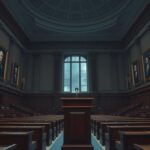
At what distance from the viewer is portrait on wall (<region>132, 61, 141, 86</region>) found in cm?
1437

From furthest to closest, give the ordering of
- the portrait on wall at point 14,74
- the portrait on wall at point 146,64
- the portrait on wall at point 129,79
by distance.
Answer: the portrait on wall at point 129,79
the portrait on wall at point 14,74
the portrait on wall at point 146,64

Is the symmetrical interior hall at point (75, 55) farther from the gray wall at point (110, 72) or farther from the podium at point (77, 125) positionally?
the podium at point (77, 125)

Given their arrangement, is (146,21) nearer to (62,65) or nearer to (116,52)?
(116,52)

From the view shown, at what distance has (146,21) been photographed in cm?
1245

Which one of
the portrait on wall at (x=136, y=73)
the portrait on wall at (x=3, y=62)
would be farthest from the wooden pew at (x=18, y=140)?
the portrait on wall at (x=136, y=73)

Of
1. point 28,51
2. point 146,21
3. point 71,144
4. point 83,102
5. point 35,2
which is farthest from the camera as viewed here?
point 28,51

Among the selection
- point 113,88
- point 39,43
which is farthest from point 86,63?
point 39,43

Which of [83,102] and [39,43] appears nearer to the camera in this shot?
[83,102]

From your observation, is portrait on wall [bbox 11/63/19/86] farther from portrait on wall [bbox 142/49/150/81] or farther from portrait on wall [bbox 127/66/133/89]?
portrait on wall [bbox 142/49/150/81]

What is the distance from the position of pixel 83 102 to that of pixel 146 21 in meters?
11.0

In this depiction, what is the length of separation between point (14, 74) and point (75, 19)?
26.0ft

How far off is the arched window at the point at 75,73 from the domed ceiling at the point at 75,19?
2.24 m

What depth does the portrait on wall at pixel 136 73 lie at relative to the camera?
1437 cm

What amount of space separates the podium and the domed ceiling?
39.1 feet
